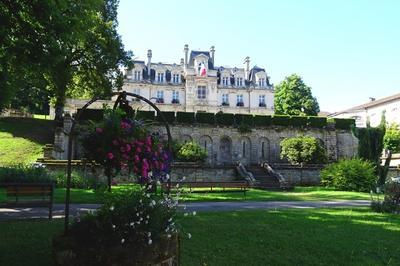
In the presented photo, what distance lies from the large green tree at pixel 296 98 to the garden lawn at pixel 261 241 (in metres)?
54.5

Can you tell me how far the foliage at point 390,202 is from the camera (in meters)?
15.1

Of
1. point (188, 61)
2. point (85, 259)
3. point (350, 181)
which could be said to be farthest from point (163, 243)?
point (188, 61)

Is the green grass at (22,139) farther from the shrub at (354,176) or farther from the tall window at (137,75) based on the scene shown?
the tall window at (137,75)

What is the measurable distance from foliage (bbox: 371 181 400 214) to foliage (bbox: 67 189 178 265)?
11301 millimetres

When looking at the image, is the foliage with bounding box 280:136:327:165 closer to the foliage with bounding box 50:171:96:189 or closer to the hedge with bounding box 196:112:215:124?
the hedge with bounding box 196:112:215:124

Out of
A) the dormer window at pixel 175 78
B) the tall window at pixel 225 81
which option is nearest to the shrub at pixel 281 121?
the tall window at pixel 225 81

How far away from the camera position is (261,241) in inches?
353

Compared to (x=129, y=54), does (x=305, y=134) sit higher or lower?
lower

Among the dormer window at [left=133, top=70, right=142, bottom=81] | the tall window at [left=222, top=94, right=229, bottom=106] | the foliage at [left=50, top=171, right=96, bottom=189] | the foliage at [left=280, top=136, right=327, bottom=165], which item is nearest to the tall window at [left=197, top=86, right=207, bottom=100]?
the tall window at [left=222, top=94, right=229, bottom=106]

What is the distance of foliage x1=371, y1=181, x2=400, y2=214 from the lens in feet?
49.6

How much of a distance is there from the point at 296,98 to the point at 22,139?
43625 mm

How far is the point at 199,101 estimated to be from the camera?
60.6 meters

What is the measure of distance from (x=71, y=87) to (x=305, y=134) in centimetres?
2318

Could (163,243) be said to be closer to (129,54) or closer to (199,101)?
(129,54)
